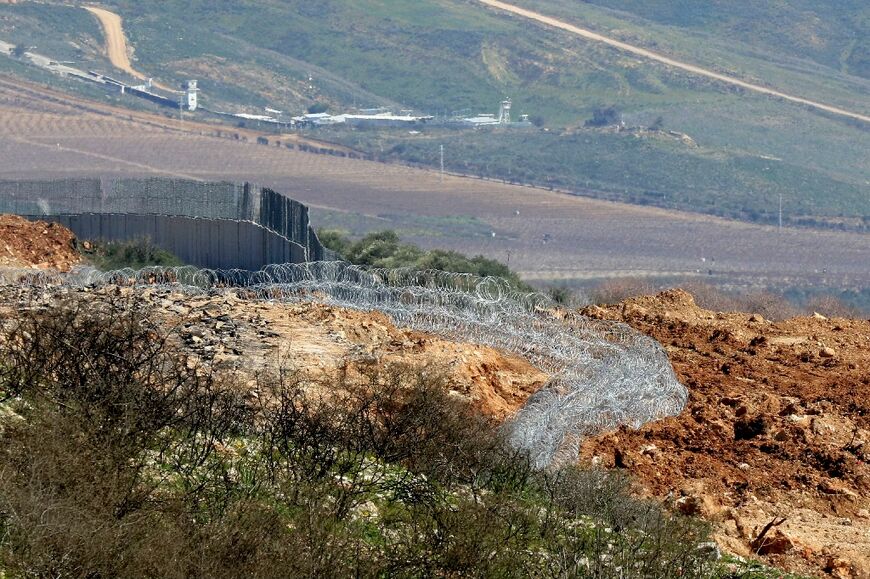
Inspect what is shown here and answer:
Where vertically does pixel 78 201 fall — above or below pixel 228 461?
below

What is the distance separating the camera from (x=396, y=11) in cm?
18025

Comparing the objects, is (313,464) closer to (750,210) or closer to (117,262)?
(117,262)

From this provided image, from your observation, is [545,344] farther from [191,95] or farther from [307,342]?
[191,95]

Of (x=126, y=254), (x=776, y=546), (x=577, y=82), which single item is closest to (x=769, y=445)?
(x=776, y=546)

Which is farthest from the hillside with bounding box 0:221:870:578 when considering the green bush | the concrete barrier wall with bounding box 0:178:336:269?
the green bush

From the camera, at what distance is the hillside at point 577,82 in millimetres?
131125

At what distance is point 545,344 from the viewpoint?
19578 millimetres

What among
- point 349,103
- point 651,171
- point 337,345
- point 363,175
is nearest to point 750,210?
point 651,171

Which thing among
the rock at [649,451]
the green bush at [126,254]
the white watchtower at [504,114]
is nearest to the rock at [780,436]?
the rock at [649,451]

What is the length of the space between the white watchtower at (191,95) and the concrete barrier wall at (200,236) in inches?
4302

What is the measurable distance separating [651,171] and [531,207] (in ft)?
70.4

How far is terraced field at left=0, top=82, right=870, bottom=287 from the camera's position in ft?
315

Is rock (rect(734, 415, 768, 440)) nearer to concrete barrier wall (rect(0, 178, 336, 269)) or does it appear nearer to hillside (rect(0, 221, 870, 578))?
hillside (rect(0, 221, 870, 578))

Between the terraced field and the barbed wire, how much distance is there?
2542 inches
